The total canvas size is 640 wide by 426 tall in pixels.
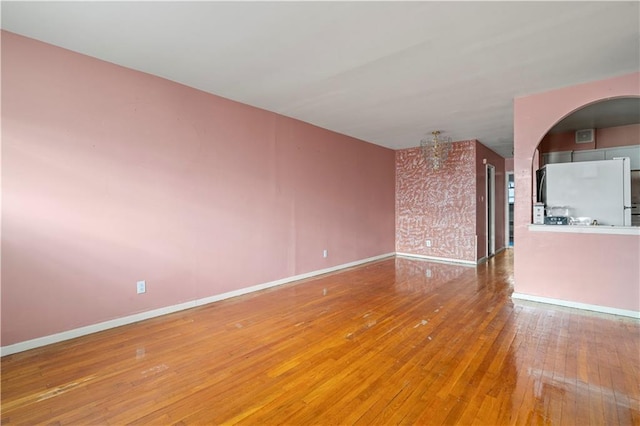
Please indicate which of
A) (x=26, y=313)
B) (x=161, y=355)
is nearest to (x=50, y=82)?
(x=26, y=313)

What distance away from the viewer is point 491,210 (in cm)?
657

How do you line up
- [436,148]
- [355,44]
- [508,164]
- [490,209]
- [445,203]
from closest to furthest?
[355,44] → [436,148] → [445,203] → [490,209] → [508,164]

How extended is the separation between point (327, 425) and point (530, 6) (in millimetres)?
2903

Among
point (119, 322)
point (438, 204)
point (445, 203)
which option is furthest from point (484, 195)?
point (119, 322)

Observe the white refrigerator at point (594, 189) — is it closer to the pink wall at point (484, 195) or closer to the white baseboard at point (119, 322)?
the pink wall at point (484, 195)

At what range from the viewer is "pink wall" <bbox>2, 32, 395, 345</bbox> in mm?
2307

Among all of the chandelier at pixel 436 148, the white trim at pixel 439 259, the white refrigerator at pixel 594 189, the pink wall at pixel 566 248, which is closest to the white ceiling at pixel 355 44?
the pink wall at pixel 566 248

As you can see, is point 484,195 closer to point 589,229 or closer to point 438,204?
point 438,204

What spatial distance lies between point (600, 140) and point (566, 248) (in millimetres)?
3065

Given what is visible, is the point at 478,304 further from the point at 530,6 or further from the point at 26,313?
the point at 26,313

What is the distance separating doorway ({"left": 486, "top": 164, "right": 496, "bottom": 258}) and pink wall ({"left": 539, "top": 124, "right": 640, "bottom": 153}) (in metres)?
1.18

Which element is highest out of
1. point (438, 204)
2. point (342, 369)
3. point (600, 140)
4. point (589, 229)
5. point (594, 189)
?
point (600, 140)

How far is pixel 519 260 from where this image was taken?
3.59 meters

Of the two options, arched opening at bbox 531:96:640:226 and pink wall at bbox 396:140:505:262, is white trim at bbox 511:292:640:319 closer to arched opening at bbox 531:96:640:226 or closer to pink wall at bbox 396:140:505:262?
arched opening at bbox 531:96:640:226
